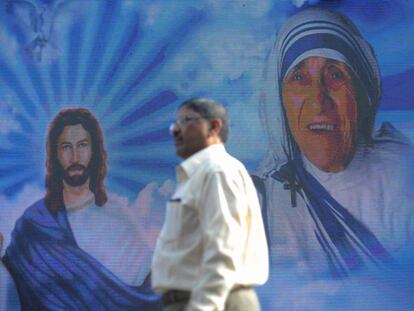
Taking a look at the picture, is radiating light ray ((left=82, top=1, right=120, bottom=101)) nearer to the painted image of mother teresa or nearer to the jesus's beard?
the jesus's beard

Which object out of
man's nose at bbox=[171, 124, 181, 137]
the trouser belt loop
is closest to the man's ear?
man's nose at bbox=[171, 124, 181, 137]

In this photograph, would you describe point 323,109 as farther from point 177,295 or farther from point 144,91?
point 177,295

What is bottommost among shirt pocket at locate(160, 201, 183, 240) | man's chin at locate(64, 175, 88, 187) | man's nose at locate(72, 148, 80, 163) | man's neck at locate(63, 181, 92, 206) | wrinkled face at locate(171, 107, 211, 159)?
man's neck at locate(63, 181, 92, 206)

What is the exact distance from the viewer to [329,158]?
6.97 meters

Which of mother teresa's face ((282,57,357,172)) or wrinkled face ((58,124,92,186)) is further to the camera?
mother teresa's face ((282,57,357,172))

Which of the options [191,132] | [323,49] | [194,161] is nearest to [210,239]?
[194,161]

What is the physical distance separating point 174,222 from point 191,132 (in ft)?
1.22

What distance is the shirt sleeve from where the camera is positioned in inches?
123

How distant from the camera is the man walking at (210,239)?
3.15 metres

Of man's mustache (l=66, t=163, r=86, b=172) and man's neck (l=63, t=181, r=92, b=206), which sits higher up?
man's mustache (l=66, t=163, r=86, b=172)

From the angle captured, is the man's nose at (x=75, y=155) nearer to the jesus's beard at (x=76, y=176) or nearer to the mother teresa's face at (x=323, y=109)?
the jesus's beard at (x=76, y=176)

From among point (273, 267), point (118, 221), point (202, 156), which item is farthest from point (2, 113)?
point (202, 156)

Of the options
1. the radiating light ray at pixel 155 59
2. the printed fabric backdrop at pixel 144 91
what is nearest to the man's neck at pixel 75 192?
the printed fabric backdrop at pixel 144 91

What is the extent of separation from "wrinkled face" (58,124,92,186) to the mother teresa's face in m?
1.47
